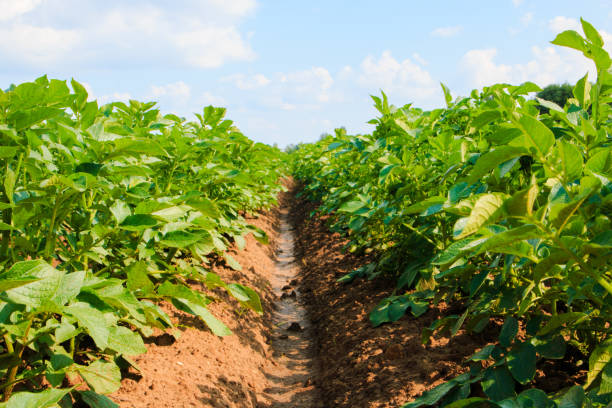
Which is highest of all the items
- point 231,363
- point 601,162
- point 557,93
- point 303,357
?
point 557,93

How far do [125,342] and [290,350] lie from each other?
8.37ft

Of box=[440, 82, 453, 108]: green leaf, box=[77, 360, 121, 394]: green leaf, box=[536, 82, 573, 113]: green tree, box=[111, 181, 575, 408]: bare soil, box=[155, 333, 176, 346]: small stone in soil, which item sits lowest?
box=[111, 181, 575, 408]: bare soil

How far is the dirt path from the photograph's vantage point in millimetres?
3146

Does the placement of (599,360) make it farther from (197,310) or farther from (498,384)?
(197,310)

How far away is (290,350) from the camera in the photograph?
406cm

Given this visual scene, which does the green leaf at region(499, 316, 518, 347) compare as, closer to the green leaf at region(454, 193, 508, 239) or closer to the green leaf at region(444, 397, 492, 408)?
the green leaf at region(444, 397, 492, 408)

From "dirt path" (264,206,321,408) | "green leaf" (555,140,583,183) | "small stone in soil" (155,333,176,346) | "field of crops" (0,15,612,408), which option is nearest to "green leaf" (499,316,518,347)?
"field of crops" (0,15,612,408)

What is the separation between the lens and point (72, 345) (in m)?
1.87

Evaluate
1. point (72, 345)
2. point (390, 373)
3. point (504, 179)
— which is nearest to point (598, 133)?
point (504, 179)

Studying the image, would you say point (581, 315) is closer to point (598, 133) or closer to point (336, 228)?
point (598, 133)

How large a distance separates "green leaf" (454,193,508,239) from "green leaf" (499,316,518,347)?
92cm

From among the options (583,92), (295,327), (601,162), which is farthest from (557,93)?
(601,162)

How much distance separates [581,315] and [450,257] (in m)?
0.51

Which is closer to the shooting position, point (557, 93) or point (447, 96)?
point (447, 96)
